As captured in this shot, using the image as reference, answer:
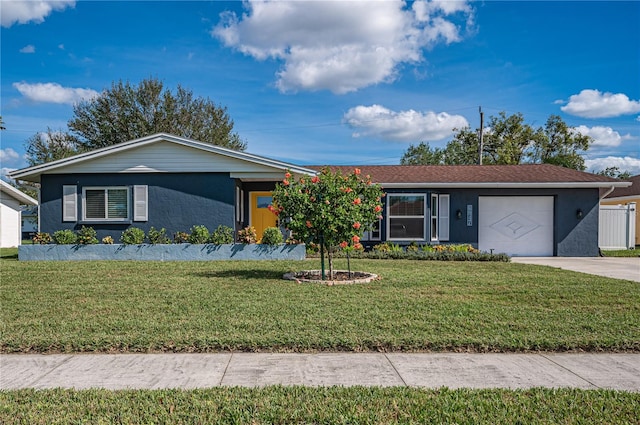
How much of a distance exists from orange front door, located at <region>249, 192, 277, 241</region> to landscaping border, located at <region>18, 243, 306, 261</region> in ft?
12.6

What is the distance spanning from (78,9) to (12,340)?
10.7 meters

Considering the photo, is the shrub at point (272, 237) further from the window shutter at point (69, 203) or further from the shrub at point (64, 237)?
the window shutter at point (69, 203)

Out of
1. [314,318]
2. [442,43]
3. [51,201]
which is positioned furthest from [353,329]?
[442,43]

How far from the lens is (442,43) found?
17.8 metres

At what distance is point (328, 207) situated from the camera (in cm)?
914

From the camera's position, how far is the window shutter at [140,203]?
597 inches

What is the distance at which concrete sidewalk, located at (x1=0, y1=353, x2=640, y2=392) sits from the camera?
4082 mm

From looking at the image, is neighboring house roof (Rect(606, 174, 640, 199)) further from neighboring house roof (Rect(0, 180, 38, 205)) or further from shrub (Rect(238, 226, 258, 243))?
neighboring house roof (Rect(0, 180, 38, 205))

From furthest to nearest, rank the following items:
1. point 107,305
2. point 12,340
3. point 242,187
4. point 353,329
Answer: point 242,187 → point 107,305 → point 353,329 → point 12,340

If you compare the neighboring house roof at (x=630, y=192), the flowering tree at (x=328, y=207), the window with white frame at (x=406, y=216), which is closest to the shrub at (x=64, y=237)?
the flowering tree at (x=328, y=207)


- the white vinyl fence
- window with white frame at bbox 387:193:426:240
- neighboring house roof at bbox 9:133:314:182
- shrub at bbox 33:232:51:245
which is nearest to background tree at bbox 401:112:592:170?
the white vinyl fence

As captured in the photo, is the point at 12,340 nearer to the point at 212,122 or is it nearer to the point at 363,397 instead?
the point at 363,397

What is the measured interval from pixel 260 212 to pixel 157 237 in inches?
164

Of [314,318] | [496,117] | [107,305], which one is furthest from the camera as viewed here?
[496,117]
